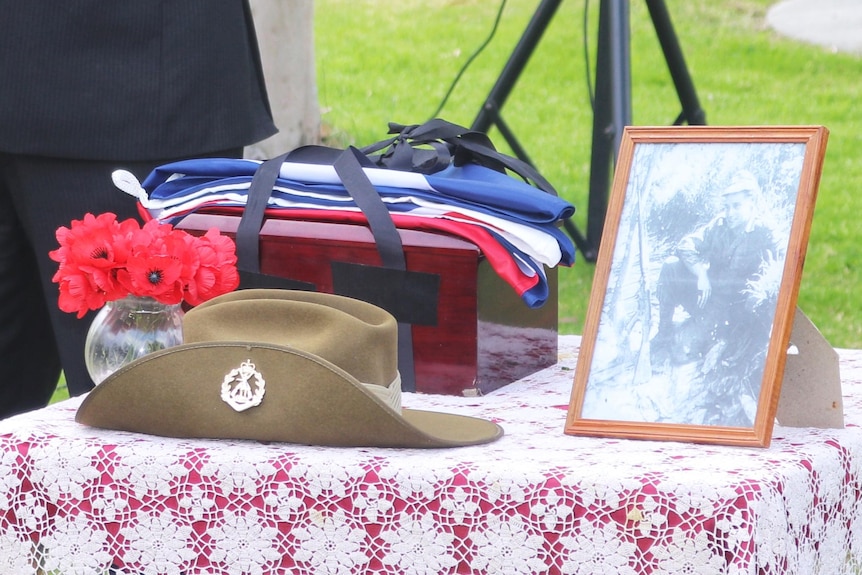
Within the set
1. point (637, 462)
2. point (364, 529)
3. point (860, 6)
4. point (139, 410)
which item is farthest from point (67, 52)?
Answer: point (860, 6)

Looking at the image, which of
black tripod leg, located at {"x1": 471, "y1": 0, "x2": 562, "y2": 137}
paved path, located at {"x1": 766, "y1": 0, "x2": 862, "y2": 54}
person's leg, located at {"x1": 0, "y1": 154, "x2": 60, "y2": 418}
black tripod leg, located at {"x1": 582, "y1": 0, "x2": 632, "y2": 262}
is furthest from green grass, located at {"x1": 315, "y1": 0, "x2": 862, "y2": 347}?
person's leg, located at {"x1": 0, "y1": 154, "x2": 60, "y2": 418}

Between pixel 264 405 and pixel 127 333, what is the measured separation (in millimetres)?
225

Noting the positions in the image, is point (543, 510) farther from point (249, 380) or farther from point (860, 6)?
point (860, 6)

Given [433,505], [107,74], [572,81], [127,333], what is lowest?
[433,505]

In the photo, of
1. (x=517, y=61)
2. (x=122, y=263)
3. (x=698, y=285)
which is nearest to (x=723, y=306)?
(x=698, y=285)

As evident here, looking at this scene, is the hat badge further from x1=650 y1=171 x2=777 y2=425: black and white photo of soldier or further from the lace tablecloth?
x1=650 y1=171 x2=777 y2=425: black and white photo of soldier

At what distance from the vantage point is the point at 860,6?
9117 millimetres

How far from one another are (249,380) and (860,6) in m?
9.00

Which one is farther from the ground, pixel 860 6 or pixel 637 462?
pixel 860 6

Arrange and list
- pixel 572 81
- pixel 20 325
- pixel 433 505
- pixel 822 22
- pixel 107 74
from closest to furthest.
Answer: pixel 433 505, pixel 107 74, pixel 20 325, pixel 572 81, pixel 822 22

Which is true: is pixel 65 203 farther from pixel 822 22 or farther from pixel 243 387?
pixel 822 22

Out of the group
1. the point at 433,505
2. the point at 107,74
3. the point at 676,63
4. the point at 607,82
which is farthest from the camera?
the point at 676,63

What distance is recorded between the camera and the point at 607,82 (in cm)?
279

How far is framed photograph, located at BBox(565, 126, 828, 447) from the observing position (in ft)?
3.39
